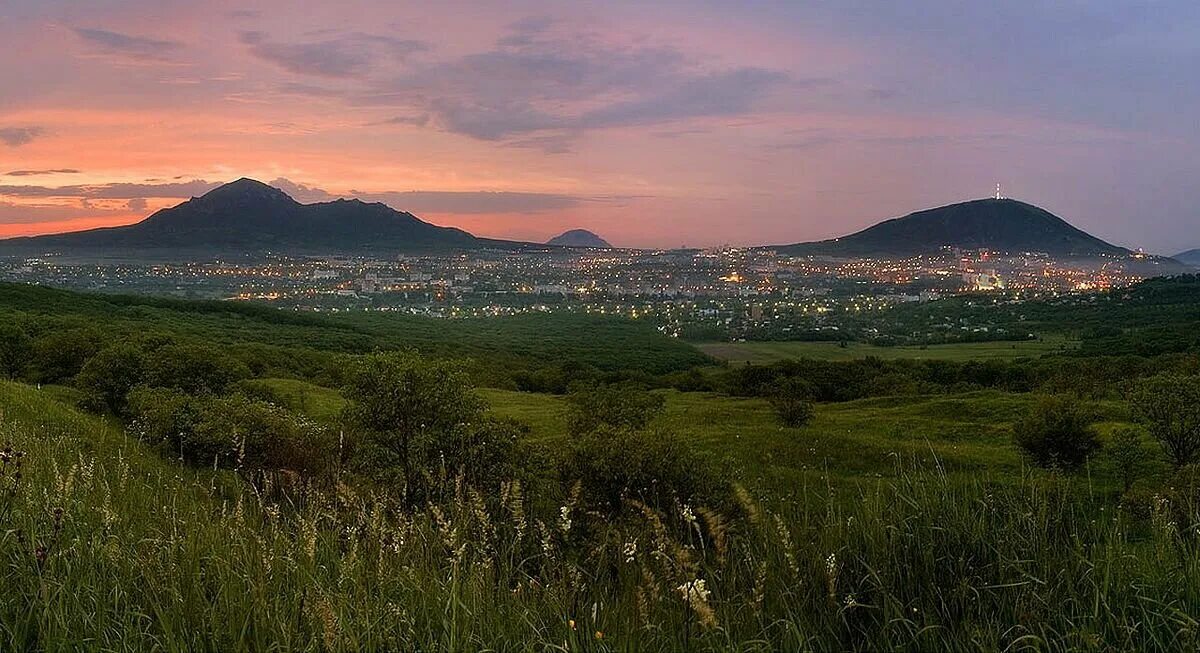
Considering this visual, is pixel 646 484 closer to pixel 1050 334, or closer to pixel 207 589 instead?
pixel 207 589

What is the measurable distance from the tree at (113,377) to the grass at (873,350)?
102904 millimetres

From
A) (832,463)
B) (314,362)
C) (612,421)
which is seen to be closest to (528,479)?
(612,421)

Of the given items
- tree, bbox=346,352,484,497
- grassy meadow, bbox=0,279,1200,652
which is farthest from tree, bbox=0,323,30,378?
grassy meadow, bbox=0,279,1200,652

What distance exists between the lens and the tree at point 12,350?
4441 cm

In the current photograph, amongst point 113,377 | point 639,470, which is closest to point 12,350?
point 113,377

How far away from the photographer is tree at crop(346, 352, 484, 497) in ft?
65.2

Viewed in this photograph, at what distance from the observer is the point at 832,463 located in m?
33.5

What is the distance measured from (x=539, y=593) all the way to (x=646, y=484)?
38.6 ft

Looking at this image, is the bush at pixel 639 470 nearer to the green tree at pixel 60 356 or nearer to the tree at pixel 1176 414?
the tree at pixel 1176 414

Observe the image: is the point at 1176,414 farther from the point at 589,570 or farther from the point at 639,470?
the point at 589,570

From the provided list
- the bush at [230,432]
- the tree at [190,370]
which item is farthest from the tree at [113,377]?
the bush at [230,432]

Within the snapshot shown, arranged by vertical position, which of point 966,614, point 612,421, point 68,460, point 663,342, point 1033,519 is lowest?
point 663,342

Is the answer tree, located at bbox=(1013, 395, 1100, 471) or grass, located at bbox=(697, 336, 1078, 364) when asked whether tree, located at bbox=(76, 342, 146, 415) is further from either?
grass, located at bbox=(697, 336, 1078, 364)

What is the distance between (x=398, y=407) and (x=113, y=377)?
2195 cm
